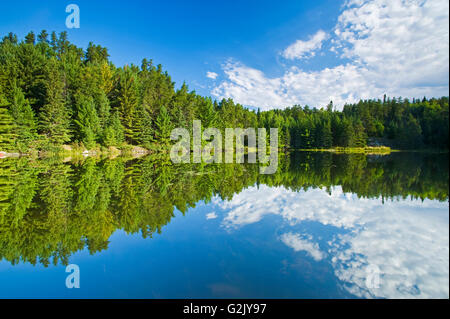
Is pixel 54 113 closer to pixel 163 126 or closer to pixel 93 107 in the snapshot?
pixel 93 107

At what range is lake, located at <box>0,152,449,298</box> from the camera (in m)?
3.62

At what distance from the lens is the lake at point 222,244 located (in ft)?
11.9

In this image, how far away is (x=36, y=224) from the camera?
6172 millimetres

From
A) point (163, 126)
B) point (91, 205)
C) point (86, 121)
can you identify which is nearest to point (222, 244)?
point (91, 205)

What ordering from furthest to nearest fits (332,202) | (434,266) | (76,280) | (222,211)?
(332,202)
(222,211)
(434,266)
(76,280)

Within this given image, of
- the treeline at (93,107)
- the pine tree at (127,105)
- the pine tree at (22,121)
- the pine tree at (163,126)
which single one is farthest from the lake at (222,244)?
the pine tree at (163,126)

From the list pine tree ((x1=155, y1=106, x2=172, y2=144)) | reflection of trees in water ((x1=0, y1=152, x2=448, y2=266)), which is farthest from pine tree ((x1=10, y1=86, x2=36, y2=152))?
reflection of trees in water ((x1=0, y1=152, x2=448, y2=266))

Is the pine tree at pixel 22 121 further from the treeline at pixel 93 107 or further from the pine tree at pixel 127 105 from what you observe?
the pine tree at pixel 127 105

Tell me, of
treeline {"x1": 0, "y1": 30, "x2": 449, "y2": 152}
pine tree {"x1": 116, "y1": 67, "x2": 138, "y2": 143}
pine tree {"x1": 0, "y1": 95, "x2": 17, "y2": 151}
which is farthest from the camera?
pine tree {"x1": 116, "y1": 67, "x2": 138, "y2": 143}

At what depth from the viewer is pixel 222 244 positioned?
5223mm

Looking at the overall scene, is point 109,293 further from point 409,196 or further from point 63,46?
point 63,46

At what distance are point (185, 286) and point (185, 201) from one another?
543cm

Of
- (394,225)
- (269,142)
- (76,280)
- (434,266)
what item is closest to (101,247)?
(76,280)

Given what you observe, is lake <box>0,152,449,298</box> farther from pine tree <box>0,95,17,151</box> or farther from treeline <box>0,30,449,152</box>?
treeline <box>0,30,449,152</box>
